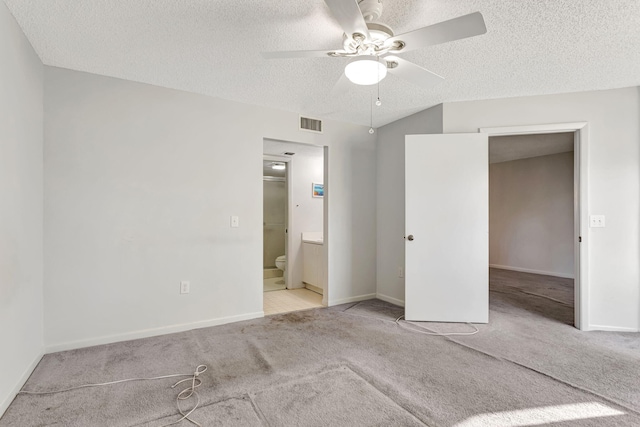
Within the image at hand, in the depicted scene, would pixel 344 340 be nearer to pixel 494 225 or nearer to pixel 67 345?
pixel 67 345

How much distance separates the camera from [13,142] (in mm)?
1958

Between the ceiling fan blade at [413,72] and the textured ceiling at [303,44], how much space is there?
26 centimetres

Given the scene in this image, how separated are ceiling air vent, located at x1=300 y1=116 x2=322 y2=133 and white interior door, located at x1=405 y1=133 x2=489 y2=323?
109cm

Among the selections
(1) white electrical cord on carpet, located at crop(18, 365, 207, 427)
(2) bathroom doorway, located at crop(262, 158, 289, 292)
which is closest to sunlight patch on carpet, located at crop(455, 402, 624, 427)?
(1) white electrical cord on carpet, located at crop(18, 365, 207, 427)

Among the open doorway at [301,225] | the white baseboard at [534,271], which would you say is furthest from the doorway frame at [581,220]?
the white baseboard at [534,271]

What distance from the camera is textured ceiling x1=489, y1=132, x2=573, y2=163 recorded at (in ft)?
16.2

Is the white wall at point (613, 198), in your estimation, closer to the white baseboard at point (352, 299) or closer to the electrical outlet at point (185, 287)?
the white baseboard at point (352, 299)

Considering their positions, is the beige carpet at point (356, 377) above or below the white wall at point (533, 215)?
below

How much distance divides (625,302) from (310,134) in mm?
3581

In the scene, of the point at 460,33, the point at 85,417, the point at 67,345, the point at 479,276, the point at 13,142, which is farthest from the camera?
the point at 479,276

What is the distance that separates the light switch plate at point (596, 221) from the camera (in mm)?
3086

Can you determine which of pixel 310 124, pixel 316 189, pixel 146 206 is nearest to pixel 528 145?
pixel 316 189

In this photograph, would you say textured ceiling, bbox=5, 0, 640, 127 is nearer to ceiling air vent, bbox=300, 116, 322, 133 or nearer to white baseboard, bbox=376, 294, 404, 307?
ceiling air vent, bbox=300, 116, 322, 133

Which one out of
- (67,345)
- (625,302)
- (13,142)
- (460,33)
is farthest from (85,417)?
(625,302)
